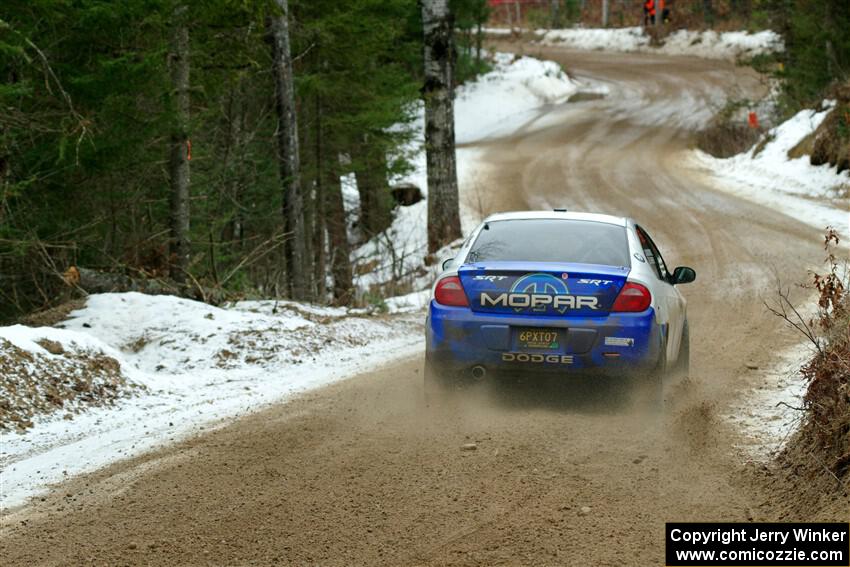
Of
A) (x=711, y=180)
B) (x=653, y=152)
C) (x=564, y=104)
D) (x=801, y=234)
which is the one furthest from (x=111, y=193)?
(x=564, y=104)

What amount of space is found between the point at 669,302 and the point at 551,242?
115cm

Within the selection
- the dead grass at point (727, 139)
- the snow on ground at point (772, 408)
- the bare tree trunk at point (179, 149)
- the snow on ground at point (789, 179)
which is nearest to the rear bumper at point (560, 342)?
the snow on ground at point (772, 408)

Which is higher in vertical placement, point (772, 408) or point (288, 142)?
point (288, 142)

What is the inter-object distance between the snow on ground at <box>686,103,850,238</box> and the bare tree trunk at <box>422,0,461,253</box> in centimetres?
702

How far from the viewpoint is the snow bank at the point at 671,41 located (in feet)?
169

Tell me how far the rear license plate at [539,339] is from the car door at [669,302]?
95 cm

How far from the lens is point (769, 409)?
820 cm

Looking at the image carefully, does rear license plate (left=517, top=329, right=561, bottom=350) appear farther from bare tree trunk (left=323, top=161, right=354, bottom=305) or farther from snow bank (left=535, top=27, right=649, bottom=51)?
snow bank (left=535, top=27, right=649, bottom=51)

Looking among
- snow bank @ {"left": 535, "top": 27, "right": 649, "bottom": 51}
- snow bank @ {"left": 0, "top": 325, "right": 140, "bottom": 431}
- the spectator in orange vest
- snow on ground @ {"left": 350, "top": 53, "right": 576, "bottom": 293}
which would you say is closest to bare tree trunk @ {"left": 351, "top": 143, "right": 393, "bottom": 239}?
snow on ground @ {"left": 350, "top": 53, "right": 576, "bottom": 293}

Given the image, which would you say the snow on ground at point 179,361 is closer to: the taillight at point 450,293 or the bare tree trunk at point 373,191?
the taillight at point 450,293

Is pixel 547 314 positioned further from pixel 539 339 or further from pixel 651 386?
pixel 651 386

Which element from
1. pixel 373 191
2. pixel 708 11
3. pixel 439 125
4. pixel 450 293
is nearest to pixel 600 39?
pixel 708 11

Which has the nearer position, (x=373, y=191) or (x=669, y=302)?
(x=669, y=302)

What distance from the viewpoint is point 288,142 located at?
16234mm
